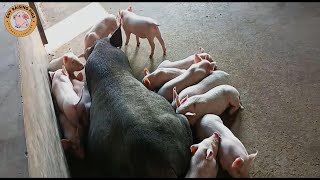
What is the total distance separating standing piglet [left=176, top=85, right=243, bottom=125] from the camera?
2.10 meters

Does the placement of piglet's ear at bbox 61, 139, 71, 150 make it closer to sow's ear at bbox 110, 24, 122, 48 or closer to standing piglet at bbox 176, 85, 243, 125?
standing piglet at bbox 176, 85, 243, 125

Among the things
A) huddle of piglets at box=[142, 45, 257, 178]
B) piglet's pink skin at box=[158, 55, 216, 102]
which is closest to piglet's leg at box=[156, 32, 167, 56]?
huddle of piglets at box=[142, 45, 257, 178]

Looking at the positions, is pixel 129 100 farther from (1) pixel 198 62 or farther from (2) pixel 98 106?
(1) pixel 198 62

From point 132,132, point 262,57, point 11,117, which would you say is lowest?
point 262,57

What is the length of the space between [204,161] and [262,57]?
118 centimetres

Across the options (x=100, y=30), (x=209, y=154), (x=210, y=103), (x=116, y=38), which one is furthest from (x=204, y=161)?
(x=100, y=30)

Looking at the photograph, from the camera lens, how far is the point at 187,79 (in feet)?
7.62

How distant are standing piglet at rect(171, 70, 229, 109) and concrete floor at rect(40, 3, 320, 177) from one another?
0.46 feet

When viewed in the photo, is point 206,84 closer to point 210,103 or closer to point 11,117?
point 210,103

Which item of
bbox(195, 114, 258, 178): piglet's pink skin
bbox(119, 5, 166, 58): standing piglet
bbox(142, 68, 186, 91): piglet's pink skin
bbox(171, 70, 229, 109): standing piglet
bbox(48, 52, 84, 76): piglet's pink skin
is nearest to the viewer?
bbox(195, 114, 258, 178): piglet's pink skin

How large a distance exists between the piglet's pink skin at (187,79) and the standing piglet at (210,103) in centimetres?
15

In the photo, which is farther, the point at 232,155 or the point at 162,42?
the point at 162,42

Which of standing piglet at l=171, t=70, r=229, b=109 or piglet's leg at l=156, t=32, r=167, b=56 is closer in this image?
standing piglet at l=171, t=70, r=229, b=109

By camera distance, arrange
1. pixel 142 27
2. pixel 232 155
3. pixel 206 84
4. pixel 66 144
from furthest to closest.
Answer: pixel 142 27 → pixel 206 84 → pixel 66 144 → pixel 232 155
